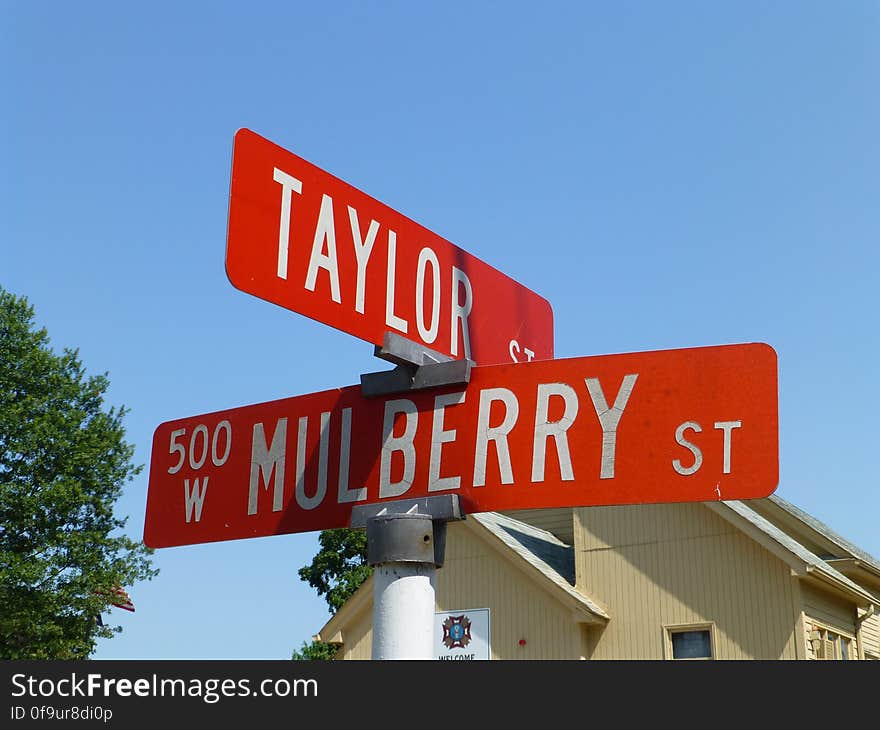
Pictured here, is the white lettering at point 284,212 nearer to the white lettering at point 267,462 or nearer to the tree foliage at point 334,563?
the white lettering at point 267,462

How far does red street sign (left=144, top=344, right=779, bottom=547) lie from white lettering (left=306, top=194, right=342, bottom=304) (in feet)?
1.93

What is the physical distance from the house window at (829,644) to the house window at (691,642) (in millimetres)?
1882

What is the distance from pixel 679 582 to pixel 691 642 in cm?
114

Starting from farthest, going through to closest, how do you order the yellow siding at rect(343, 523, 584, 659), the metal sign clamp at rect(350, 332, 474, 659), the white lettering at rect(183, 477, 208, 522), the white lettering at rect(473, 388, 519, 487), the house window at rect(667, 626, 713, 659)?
the yellow siding at rect(343, 523, 584, 659), the house window at rect(667, 626, 713, 659), the white lettering at rect(183, 477, 208, 522), the white lettering at rect(473, 388, 519, 487), the metal sign clamp at rect(350, 332, 474, 659)

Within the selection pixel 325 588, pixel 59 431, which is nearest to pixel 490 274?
pixel 59 431

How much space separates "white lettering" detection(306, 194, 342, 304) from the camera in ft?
13.3

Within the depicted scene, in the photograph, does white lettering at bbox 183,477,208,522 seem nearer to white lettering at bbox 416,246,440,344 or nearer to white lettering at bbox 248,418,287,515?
white lettering at bbox 248,418,287,515

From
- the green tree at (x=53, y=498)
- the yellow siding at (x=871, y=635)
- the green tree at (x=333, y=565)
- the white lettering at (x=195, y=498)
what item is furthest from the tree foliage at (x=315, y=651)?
the white lettering at (x=195, y=498)

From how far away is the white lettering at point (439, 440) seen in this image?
166 inches

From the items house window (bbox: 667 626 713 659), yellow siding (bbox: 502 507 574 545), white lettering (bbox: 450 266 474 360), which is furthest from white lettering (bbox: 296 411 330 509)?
yellow siding (bbox: 502 507 574 545)

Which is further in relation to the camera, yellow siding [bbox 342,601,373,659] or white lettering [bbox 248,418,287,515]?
yellow siding [bbox 342,601,373,659]

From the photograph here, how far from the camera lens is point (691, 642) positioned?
21.8 meters
